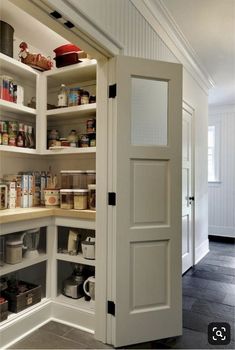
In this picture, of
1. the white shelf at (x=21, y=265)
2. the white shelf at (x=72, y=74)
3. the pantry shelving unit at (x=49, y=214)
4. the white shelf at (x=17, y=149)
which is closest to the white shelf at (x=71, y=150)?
the pantry shelving unit at (x=49, y=214)

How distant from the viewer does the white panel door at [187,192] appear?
11.0ft

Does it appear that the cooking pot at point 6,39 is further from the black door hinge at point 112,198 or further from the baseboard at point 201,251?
the baseboard at point 201,251

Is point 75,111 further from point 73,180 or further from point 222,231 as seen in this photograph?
point 222,231

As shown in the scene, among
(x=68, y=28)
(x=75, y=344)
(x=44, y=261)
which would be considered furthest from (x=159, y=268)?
(x=68, y=28)

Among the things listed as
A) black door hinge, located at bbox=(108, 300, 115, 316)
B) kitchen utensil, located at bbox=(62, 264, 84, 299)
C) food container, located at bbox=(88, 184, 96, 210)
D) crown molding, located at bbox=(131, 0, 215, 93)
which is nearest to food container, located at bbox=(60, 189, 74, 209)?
food container, located at bbox=(88, 184, 96, 210)

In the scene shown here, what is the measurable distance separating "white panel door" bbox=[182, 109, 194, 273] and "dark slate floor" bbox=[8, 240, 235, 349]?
250 millimetres

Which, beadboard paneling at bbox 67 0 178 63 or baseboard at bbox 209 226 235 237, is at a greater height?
beadboard paneling at bbox 67 0 178 63

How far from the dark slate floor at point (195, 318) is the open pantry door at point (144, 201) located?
115 millimetres

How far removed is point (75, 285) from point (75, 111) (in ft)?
4.97

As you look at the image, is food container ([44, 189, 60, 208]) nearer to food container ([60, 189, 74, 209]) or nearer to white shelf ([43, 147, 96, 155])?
food container ([60, 189, 74, 209])

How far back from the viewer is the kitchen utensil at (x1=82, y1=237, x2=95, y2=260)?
208 centimetres

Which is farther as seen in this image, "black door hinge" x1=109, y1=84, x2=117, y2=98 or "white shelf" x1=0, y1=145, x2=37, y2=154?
"white shelf" x1=0, y1=145, x2=37, y2=154

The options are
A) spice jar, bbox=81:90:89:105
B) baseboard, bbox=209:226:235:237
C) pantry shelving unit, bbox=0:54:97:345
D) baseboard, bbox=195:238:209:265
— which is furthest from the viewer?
baseboard, bbox=209:226:235:237

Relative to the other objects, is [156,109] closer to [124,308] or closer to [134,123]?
[134,123]
